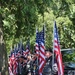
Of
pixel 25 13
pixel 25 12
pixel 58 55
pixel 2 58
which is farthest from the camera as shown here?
pixel 25 13

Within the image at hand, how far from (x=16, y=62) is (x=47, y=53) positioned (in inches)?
234

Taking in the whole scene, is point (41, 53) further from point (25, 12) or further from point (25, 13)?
point (25, 13)

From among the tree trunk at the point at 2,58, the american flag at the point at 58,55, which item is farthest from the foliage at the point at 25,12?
the american flag at the point at 58,55

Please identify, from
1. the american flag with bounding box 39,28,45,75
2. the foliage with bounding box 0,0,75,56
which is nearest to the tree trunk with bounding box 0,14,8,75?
the foliage with bounding box 0,0,75,56

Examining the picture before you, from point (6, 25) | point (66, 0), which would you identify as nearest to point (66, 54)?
point (66, 0)

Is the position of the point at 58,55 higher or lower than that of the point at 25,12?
lower

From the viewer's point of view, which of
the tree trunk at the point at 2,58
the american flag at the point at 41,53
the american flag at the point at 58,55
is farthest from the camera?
the tree trunk at the point at 2,58

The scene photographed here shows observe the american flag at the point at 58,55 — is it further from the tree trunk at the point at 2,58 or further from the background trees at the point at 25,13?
the tree trunk at the point at 2,58

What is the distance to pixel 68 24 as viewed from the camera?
26.3 meters

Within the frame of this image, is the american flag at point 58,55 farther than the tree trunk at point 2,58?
No

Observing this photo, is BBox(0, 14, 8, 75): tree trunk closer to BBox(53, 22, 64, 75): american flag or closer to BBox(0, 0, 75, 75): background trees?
BBox(0, 0, 75, 75): background trees

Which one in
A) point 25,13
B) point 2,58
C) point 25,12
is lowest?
point 2,58

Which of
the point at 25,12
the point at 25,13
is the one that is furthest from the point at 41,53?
the point at 25,13

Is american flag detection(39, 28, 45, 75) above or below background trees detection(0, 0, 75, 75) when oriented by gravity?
below
